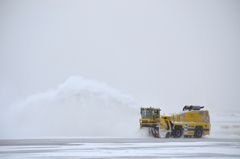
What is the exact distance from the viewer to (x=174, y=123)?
1590 inches

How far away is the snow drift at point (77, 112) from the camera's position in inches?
1847

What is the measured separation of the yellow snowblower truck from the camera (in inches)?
1587

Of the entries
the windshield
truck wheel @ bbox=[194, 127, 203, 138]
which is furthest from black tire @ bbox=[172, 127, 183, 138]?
the windshield

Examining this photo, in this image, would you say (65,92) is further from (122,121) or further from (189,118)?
(189,118)

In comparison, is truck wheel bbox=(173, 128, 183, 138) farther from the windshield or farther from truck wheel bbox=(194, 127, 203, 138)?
the windshield

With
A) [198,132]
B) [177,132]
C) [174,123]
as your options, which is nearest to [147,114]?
[174,123]

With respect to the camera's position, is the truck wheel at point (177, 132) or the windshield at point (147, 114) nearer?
the windshield at point (147, 114)

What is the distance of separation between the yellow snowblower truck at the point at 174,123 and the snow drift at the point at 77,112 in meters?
6.24

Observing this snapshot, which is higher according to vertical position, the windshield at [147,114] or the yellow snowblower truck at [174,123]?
the windshield at [147,114]

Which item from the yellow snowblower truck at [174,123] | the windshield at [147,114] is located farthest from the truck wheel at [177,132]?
the windshield at [147,114]

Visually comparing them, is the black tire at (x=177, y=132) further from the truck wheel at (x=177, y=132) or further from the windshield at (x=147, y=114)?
the windshield at (x=147, y=114)

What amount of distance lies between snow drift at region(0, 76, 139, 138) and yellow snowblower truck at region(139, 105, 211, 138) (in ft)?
20.5

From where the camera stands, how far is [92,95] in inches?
1892

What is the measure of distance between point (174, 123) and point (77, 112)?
12503 millimetres
